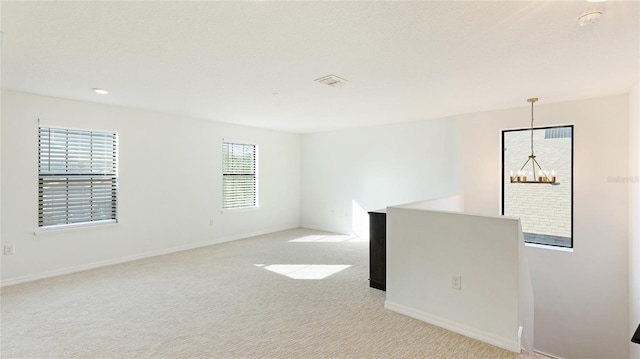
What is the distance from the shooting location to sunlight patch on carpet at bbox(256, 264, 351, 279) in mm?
4133

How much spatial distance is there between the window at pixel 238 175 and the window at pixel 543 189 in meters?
5.00

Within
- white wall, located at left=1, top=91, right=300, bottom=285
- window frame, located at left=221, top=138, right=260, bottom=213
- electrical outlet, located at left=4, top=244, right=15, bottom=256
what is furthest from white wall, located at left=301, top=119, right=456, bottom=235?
electrical outlet, located at left=4, top=244, right=15, bottom=256

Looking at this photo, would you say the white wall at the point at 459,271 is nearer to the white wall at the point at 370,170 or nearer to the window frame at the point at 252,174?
the white wall at the point at 370,170

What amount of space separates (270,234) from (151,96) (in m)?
3.91

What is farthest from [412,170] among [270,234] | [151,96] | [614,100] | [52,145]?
[52,145]

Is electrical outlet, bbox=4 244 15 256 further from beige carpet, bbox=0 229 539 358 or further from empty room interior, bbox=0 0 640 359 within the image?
beige carpet, bbox=0 229 539 358

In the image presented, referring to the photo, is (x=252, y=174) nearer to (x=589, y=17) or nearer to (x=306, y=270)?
(x=306, y=270)

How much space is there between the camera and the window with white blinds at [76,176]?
4.07 metres

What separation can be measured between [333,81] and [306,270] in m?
2.68

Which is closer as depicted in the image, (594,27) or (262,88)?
(594,27)

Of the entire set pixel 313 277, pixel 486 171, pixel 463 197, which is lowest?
pixel 313 277

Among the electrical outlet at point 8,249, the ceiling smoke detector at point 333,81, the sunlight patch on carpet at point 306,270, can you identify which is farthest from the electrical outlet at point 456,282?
the electrical outlet at point 8,249

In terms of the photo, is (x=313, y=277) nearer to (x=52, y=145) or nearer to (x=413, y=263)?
(x=413, y=263)

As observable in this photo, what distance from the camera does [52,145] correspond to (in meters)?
4.12
